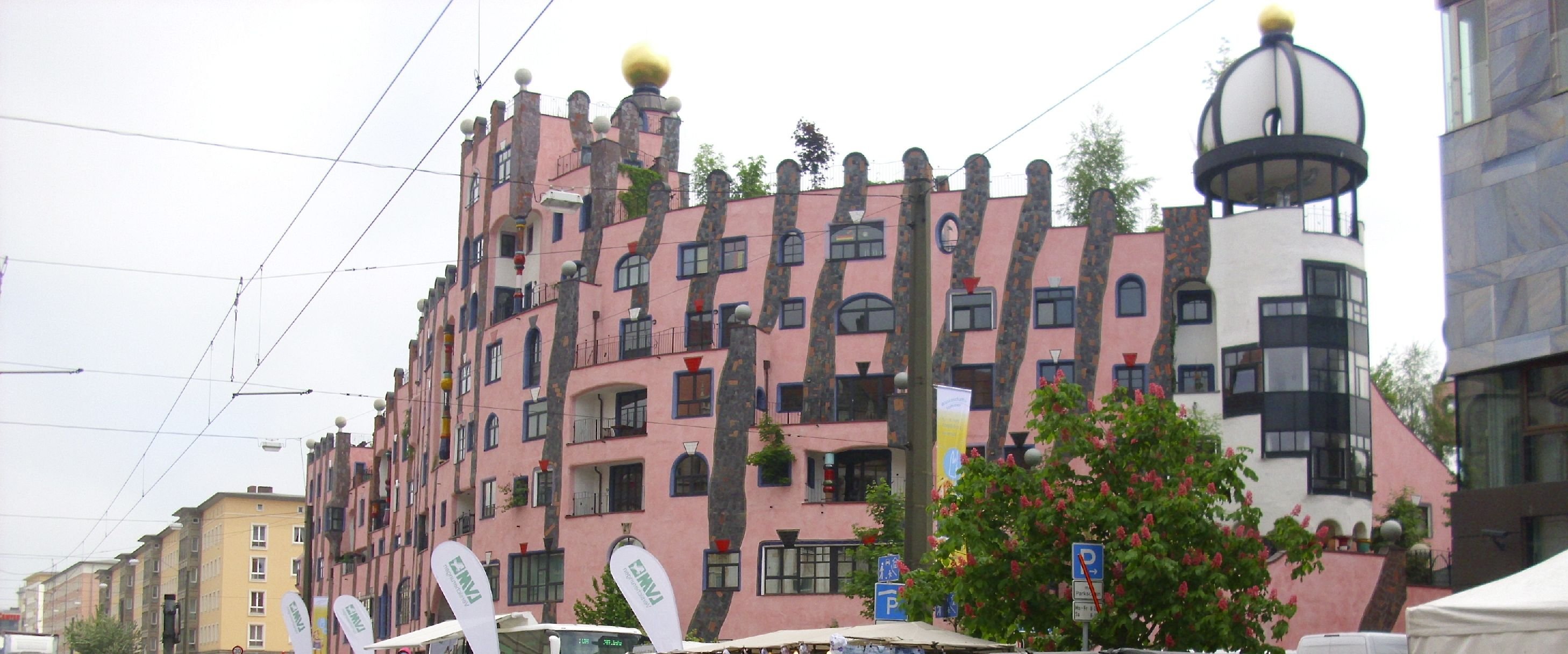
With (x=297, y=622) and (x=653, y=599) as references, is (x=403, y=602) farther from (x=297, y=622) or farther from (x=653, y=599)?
(x=653, y=599)

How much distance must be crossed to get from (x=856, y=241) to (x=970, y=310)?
4.37 meters

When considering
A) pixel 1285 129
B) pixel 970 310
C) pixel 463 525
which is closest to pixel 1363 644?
pixel 1285 129

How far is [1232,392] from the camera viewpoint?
1853 inches

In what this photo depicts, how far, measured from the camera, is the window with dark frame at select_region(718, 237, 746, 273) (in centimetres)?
5288

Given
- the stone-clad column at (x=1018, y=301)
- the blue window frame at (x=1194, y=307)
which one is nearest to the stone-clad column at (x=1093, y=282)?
the stone-clad column at (x=1018, y=301)

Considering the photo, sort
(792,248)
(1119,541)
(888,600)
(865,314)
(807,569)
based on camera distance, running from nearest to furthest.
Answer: (1119,541)
(888,600)
(807,569)
(865,314)
(792,248)

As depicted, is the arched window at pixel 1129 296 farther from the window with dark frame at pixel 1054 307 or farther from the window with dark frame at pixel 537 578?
the window with dark frame at pixel 537 578

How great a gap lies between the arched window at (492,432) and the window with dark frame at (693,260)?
382 inches

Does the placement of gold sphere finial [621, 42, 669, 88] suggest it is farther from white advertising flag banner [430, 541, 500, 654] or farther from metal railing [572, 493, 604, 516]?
white advertising flag banner [430, 541, 500, 654]

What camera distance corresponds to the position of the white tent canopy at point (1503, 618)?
12.7 meters

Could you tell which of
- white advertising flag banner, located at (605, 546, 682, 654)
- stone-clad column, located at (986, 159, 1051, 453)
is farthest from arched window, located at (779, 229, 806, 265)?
white advertising flag banner, located at (605, 546, 682, 654)

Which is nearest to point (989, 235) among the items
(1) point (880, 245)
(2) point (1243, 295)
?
(1) point (880, 245)

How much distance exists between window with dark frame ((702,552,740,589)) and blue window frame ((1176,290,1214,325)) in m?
15.2

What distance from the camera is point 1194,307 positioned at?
161ft
